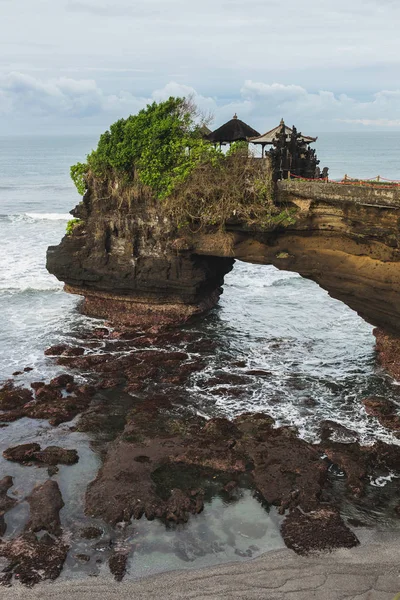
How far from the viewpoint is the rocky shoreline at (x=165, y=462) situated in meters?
12.1

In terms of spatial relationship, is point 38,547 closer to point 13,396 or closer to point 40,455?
point 40,455

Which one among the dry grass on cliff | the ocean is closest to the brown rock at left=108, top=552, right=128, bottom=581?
the ocean

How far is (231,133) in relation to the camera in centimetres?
2283

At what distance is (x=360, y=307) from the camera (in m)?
19.8

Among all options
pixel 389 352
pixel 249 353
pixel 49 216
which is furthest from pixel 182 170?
pixel 49 216

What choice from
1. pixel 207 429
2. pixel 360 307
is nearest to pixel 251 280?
pixel 360 307

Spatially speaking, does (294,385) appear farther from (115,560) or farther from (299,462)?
(115,560)

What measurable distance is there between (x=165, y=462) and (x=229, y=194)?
10074 mm

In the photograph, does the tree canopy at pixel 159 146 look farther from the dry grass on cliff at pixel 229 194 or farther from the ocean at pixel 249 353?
the ocean at pixel 249 353

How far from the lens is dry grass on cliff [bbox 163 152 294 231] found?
20017mm

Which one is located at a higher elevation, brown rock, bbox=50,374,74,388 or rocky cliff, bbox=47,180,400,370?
rocky cliff, bbox=47,180,400,370

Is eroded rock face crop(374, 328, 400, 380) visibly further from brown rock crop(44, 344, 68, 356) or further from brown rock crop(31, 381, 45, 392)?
brown rock crop(31, 381, 45, 392)

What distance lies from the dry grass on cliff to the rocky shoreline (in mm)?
5564

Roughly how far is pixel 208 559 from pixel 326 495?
3428 mm
